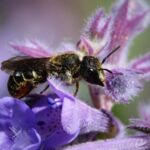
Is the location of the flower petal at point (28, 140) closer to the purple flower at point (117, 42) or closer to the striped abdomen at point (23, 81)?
the striped abdomen at point (23, 81)

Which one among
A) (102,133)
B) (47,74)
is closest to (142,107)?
(102,133)

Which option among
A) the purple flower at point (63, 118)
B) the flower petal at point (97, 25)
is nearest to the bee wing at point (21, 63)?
the purple flower at point (63, 118)

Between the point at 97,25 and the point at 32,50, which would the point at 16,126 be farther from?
the point at 97,25

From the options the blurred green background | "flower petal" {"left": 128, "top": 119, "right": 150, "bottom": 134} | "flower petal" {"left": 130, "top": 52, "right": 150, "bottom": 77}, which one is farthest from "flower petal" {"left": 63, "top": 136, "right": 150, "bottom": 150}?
the blurred green background

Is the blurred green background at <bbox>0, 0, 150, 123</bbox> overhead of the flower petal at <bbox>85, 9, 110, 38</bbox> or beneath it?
overhead

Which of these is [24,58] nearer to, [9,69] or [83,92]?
[9,69]

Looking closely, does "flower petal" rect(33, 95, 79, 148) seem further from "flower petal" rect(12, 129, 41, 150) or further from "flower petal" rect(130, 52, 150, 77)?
"flower petal" rect(130, 52, 150, 77)
